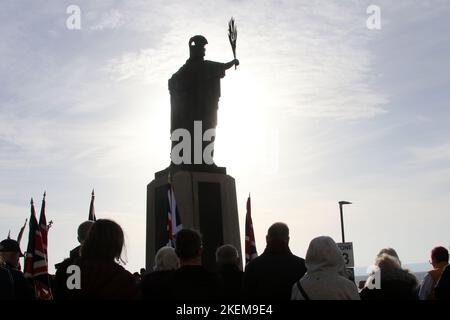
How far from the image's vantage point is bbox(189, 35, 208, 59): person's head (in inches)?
556

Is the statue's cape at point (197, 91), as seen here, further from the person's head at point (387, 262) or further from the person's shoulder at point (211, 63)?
the person's head at point (387, 262)

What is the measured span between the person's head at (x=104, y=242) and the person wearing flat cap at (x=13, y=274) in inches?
72.8

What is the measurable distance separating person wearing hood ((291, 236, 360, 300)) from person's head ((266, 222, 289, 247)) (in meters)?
1.40

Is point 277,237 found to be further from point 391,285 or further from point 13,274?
point 13,274

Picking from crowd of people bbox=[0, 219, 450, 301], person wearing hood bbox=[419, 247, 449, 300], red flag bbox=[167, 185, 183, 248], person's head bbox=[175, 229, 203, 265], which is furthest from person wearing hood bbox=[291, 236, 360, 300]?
red flag bbox=[167, 185, 183, 248]

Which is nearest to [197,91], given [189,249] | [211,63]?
[211,63]

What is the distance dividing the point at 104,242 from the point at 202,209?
8.80 meters

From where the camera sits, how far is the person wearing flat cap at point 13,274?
5.46 metres

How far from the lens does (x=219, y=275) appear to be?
15.0ft

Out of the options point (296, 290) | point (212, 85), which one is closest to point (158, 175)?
point (212, 85)
